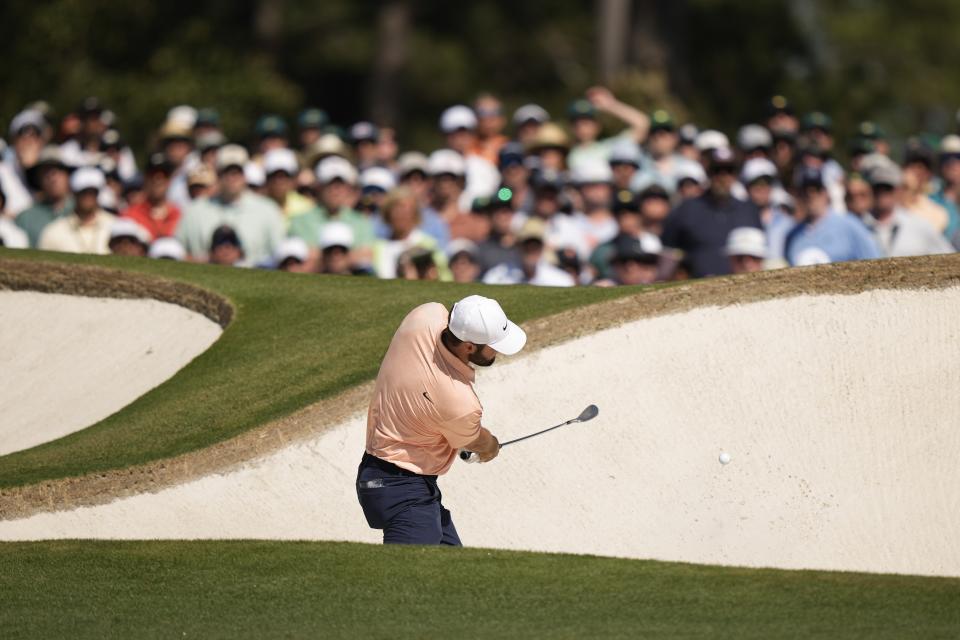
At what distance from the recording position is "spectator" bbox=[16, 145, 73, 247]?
15398 mm

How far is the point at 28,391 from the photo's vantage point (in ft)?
43.0

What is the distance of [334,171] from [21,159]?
384 cm

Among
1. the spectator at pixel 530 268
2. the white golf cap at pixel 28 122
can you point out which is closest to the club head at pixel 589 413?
the spectator at pixel 530 268

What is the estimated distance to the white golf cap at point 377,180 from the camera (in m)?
16.4

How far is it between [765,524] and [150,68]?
20.3 m

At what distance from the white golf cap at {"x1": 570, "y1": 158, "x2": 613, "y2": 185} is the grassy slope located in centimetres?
336

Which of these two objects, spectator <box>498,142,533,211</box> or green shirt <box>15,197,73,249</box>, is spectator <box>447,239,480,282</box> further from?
green shirt <box>15,197,73,249</box>

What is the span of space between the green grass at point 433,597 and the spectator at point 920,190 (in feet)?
26.8

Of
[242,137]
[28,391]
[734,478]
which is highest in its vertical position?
[242,137]

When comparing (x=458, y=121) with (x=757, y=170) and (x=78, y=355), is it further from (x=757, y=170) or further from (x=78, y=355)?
(x=78, y=355)

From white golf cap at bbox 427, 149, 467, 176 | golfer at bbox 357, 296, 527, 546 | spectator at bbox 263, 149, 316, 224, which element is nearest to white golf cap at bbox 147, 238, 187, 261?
spectator at bbox 263, 149, 316, 224

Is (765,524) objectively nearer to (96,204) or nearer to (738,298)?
(738,298)

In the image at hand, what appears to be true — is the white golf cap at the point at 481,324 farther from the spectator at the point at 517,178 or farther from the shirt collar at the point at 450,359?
the spectator at the point at 517,178

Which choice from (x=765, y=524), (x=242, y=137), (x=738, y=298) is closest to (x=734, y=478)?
(x=765, y=524)
